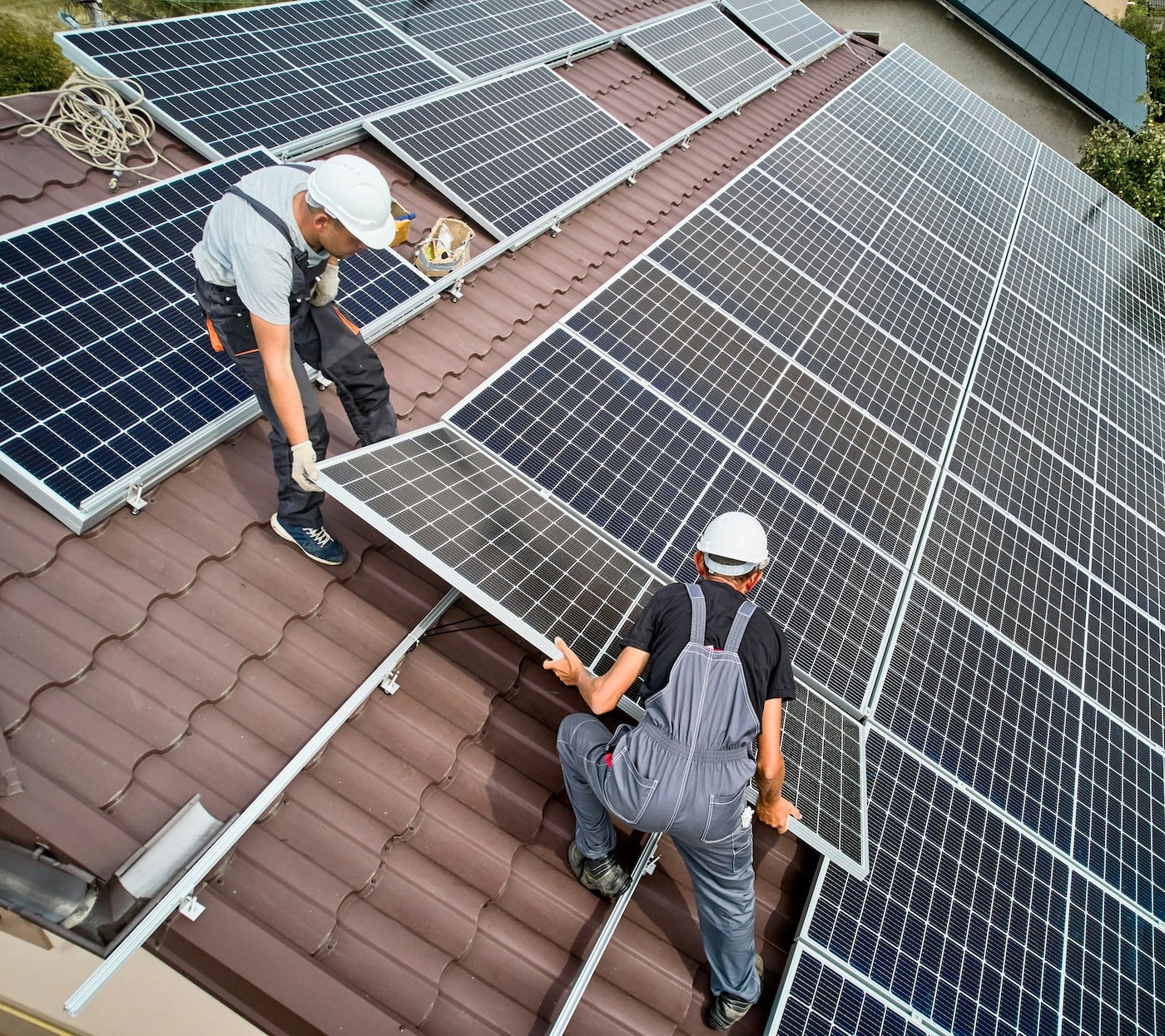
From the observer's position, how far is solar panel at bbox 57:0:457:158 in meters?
7.43

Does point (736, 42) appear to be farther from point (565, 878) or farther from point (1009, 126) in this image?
point (565, 878)

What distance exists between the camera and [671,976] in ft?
14.0

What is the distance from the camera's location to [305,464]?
14.2 feet

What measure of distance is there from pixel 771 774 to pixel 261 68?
910 centimetres

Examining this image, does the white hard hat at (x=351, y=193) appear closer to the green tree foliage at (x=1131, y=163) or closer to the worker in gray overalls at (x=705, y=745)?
the worker in gray overalls at (x=705, y=745)

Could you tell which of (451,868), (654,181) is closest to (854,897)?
(451,868)

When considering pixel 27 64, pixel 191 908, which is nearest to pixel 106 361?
pixel 191 908

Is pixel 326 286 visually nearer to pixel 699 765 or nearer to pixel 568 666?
pixel 568 666

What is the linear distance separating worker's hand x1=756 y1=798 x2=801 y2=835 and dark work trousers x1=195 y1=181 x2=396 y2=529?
324 cm

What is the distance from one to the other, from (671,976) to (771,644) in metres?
2.00

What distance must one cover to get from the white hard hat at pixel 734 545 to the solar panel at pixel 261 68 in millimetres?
6183

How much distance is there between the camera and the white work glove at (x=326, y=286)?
4629 millimetres

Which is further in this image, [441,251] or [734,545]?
[441,251]

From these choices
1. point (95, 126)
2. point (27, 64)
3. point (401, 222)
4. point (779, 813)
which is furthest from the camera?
point (27, 64)
